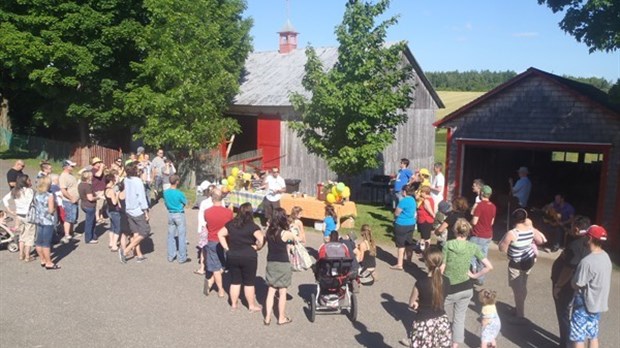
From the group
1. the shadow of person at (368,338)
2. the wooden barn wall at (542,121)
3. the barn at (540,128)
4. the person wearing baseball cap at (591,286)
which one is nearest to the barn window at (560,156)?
the barn at (540,128)

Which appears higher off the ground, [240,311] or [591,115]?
[591,115]

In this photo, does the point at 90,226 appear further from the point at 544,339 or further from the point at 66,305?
the point at 544,339

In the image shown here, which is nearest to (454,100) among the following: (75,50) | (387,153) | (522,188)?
(387,153)

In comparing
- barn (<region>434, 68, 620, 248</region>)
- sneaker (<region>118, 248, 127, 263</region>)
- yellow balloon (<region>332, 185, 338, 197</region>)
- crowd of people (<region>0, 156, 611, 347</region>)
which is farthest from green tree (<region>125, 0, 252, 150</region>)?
sneaker (<region>118, 248, 127, 263</region>)

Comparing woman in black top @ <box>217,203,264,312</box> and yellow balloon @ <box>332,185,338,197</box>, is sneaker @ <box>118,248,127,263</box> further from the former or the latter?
yellow balloon @ <box>332,185,338,197</box>

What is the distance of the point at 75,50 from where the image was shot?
23.4 meters

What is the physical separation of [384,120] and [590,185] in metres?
8.01

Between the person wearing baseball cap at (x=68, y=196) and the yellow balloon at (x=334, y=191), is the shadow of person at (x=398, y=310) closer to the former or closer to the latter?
the yellow balloon at (x=334, y=191)

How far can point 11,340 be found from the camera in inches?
304

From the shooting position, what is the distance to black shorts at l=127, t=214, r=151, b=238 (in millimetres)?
11297

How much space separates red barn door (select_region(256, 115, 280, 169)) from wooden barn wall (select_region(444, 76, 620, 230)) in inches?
358

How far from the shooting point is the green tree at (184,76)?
2053 centimetres

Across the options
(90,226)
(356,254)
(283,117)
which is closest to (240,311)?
(356,254)

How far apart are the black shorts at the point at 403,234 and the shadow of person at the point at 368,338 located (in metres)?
3.10
